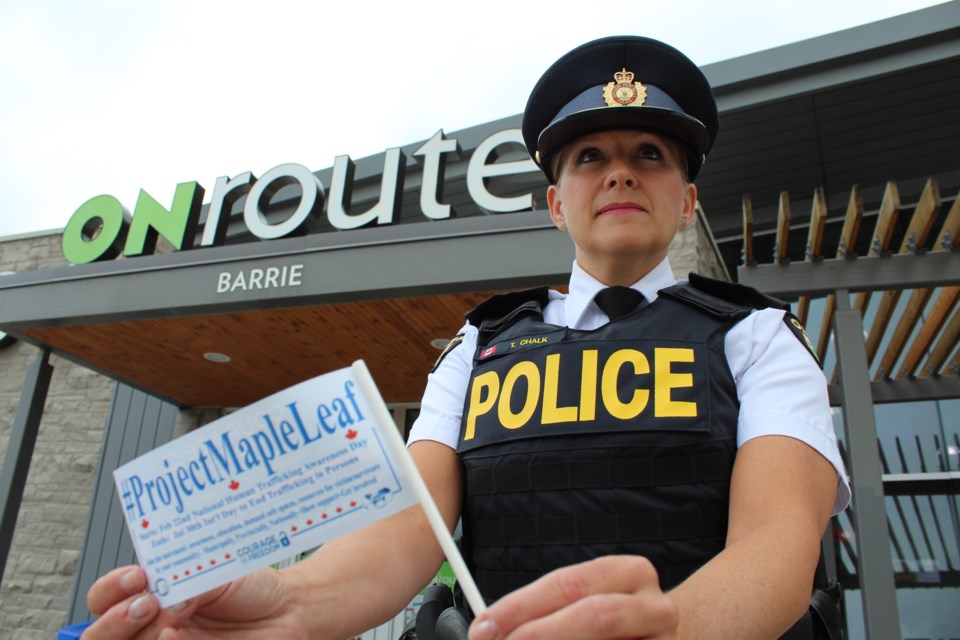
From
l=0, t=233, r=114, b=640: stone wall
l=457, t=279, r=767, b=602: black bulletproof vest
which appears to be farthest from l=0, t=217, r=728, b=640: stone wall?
l=457, t=279, r=767, b=602: black bulletproof vest

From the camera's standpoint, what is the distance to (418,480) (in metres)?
0.76

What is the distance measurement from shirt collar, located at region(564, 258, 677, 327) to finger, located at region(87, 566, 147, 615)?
975mm

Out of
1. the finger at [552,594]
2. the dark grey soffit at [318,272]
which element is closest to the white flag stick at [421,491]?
the finger at [552,594]

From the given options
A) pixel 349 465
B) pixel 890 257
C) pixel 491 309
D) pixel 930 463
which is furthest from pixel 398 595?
pixel 930 463

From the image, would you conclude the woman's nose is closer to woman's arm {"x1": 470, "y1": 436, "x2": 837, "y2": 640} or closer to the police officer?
the police officer

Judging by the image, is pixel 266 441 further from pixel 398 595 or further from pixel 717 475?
pixel 717 475

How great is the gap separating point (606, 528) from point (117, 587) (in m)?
0.75

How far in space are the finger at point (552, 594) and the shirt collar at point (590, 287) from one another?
0.88m

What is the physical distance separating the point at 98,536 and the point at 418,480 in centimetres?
855

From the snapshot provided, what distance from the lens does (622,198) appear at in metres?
1.39

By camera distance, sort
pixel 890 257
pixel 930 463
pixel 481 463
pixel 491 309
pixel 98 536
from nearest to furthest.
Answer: pixel 481 463, pixel 491 309, pixel 890 257, pixel 930 463, pixel 98 536

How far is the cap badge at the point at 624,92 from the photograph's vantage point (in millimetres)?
1454

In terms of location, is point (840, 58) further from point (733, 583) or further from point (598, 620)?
point (598, 620)

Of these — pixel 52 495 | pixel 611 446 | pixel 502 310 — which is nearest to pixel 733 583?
pixel 611 446
